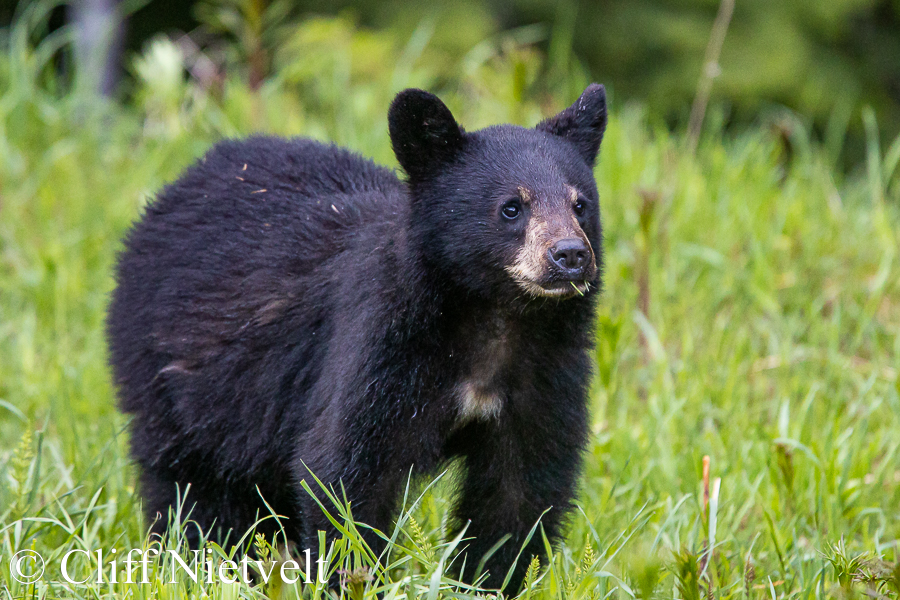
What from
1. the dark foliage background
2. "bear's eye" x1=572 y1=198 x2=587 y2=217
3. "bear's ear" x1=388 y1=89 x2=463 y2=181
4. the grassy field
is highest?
the dark foliage background

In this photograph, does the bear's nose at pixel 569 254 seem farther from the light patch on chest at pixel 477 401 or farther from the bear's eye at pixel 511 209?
the light patch on chest at pixel 477 401

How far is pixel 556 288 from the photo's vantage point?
2.66 metres

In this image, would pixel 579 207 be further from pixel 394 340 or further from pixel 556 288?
pixel 394 340

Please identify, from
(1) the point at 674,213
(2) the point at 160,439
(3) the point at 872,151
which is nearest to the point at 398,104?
(2) the point at 160,439

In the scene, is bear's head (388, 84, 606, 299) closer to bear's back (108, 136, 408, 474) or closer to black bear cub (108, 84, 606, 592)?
black bear cub (108, 84, 606, 592)

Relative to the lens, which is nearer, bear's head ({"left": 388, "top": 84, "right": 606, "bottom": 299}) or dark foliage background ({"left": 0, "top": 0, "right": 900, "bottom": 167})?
bear's head ({"left": 388, "top": 84, "right": 606, "bottom": 299})

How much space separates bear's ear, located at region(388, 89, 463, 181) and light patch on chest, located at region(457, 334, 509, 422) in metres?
0.56

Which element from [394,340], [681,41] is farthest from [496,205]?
[681,41]

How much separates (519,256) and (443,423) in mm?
523

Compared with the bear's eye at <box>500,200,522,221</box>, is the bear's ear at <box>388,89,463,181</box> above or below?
above

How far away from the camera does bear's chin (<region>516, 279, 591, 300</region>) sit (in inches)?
104

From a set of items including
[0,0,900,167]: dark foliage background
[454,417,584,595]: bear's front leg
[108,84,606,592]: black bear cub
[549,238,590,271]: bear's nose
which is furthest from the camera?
[0,0,900,167]: dark foliage background

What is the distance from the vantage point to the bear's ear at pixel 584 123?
3.12m

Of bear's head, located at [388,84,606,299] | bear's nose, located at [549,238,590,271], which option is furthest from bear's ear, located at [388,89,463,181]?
bear's nose, located at [549,238,590,271]
